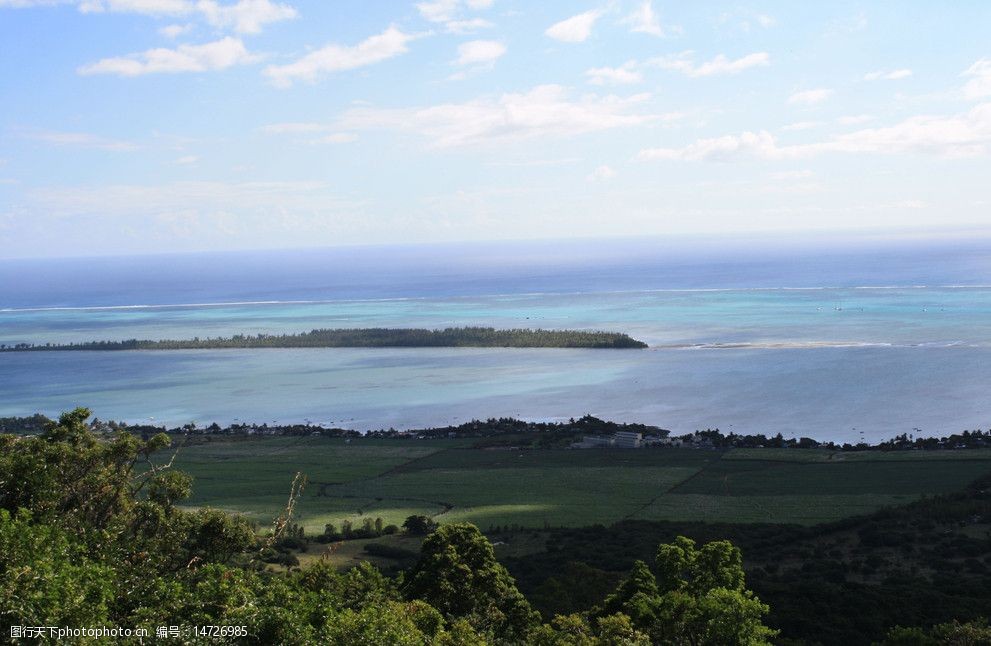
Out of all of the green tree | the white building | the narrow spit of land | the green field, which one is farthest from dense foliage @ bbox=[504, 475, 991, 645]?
the narrow spit of land

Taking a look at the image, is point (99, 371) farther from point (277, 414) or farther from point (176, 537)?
point (176, 537)

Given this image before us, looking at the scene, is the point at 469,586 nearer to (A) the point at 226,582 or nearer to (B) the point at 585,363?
(A) the point at 226,582

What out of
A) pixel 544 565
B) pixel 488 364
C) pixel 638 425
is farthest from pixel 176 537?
pixel 488 364

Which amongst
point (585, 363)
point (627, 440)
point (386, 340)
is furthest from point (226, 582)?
point (386, 340)

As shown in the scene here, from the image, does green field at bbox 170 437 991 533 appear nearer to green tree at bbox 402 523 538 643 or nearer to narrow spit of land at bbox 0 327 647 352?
green tree at bbox 402 523 538 643

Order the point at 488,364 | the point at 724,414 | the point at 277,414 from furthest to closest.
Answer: the point at 488,364 < the point at 277,414 < the point at 724,414

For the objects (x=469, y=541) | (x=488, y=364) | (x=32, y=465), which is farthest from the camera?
(x=488, y=364)
